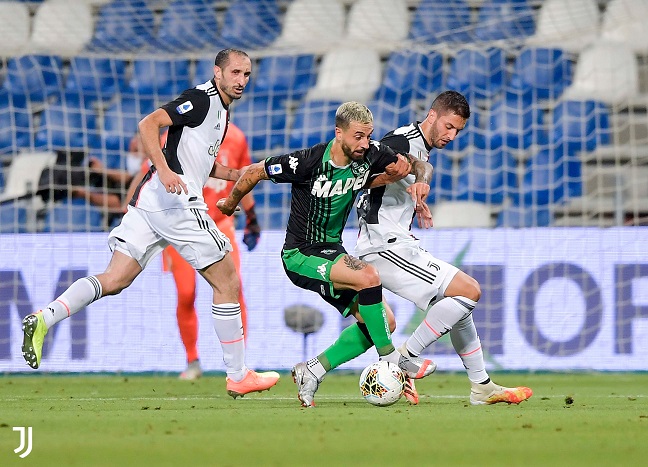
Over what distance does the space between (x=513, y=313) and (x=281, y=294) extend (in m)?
2.02

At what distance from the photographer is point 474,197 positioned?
12164mm

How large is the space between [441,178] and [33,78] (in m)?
4.78

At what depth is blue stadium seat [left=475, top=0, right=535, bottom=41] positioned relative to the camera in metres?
13.4

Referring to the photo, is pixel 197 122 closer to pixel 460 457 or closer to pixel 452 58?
pixel 460 457

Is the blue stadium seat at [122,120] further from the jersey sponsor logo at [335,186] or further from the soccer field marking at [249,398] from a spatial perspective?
the jersey sponsor logo at [335,186]

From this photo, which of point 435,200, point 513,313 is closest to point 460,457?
point 513,313

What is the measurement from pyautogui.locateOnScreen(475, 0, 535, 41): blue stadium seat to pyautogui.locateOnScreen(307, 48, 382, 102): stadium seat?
1276mm

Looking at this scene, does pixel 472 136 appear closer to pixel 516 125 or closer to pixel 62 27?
pixel 516 125

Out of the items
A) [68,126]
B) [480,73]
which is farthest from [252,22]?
[480,73]

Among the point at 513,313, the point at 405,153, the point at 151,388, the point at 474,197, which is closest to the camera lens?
the point at 405,153

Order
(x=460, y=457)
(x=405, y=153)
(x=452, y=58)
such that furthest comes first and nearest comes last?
(x=452, y=58)
(x=405, y=153)
(x=460, y=457)

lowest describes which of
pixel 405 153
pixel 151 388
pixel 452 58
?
pixel 151 388

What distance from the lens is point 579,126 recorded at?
12.4 metres

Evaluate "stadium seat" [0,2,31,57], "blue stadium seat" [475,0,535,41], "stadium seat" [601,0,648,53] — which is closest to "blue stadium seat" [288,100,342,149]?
"blue stadium seat" [475,0,535,41]
